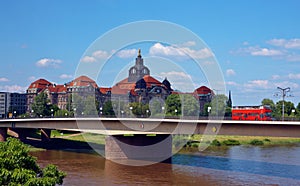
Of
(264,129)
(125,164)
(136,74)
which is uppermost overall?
(136,74)

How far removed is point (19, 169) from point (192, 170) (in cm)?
2800

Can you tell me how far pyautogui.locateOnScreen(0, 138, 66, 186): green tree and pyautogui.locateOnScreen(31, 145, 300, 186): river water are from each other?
16.0m

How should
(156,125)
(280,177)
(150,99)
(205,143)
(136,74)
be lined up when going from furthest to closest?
(150,99) < (136,74) < (205,143) < (156,125) < (280,177)

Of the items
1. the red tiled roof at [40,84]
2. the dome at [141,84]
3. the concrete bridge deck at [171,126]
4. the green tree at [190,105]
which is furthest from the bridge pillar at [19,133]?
the red tiled roof at [40,84]

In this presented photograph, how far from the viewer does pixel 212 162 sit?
52531mm

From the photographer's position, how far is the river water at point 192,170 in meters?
39.8

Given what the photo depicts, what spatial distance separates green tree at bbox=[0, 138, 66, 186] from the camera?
19859 millimetres

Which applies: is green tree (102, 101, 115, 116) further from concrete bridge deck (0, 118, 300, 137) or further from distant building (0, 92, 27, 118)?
distant building (0, 92, 27, 118)

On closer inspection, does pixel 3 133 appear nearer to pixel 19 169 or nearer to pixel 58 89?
pixel 19 169

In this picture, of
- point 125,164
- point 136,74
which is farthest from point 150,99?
point 125,164

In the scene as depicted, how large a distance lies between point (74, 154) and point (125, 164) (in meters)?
13.8

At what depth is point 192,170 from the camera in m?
46.1

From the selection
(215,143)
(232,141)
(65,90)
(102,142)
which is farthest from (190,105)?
(65,90)

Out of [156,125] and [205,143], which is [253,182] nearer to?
[156,125]
